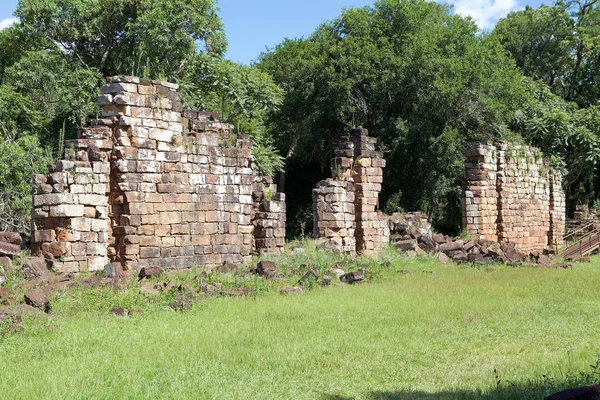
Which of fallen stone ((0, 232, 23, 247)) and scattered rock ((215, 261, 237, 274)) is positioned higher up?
fallen stone ((0, 232, 23, 247))

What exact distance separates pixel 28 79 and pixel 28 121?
55.7 inches

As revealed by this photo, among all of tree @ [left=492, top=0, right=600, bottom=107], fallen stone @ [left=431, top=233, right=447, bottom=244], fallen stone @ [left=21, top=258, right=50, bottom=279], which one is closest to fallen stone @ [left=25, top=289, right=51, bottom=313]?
fallen stone @ [left=21, top=258, right=50, bottom=279]

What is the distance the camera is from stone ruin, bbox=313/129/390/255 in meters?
18.4

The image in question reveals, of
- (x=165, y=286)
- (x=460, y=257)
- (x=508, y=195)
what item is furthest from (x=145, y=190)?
(x=508, y=195)

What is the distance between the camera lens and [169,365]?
275 inches

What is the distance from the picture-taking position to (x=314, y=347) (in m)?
7.98

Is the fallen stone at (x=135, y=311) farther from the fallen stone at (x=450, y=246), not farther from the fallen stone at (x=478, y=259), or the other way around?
A: the fallen stone at (x=450, y=246)

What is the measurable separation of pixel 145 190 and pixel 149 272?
185 cm

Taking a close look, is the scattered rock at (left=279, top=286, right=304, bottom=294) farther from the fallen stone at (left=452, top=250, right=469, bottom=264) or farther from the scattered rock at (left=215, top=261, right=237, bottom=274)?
the fallen stone at (left=452, top=250, right=469, bottom=264)

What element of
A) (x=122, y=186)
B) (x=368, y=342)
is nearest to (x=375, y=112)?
(x=122, y=186)

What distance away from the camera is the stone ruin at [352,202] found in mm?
18359

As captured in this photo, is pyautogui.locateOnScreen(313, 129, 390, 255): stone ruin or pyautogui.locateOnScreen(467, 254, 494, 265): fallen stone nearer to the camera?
pyautogui.locateOnScreen(467, 254, 494, 265): fallen stone

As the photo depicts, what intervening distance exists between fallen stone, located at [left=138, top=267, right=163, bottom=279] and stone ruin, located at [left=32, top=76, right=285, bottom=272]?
496 mm

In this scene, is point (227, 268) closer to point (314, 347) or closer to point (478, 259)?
point (314, 347)
